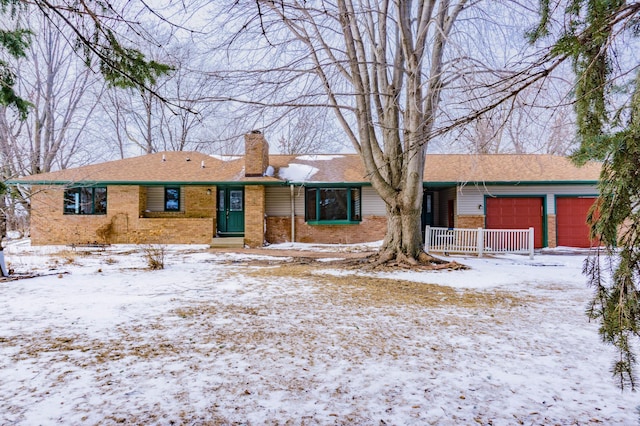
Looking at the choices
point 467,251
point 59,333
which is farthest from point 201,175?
point 59,333

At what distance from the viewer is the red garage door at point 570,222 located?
14695 millimetres

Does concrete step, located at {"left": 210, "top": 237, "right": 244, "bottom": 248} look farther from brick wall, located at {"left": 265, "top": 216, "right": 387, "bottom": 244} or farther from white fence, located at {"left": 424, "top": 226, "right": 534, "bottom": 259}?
white fence, located at {"left": 424, "top": 226, "right": 534, "bottom": 259}

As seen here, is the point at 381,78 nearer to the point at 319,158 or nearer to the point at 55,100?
the point at 319,158

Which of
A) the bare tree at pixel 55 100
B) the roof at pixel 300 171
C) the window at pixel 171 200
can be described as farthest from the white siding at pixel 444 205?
the bare tree at pixel 55 100

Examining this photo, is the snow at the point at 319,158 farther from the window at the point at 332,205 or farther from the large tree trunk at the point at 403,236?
the large tree trunk at the point at 403,236

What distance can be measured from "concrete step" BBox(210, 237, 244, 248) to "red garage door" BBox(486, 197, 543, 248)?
34.8ft

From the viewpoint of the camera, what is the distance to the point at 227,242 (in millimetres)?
14398

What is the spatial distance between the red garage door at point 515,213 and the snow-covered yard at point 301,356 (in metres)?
9.12

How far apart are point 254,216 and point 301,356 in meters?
11.9

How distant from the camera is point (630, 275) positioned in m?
1.71

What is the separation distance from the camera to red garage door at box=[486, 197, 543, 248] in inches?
585

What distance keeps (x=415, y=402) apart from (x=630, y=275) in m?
1.48

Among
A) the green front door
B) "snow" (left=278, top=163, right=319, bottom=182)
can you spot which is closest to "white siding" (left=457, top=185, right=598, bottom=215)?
"snow" (left=278, top=163, right=319, bottom=182)

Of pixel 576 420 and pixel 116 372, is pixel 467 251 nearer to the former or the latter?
pixel 576 420
